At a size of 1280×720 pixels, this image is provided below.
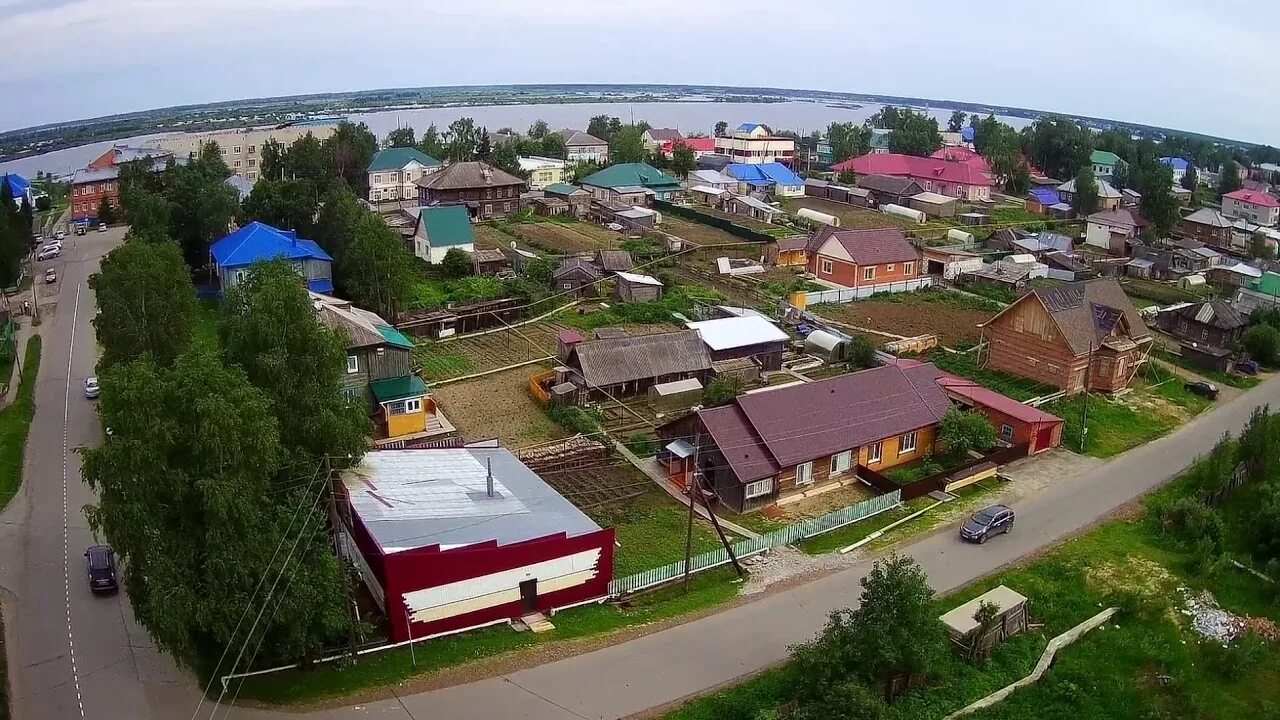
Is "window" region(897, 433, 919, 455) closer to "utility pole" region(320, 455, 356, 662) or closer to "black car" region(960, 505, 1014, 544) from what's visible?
"black car" region(960, 505, 1014, 544)

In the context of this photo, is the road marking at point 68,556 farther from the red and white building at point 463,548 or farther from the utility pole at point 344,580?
the red and white building at point 463,548

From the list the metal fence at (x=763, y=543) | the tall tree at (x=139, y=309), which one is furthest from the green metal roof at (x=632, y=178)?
the metal fence at (x=763, y=543)

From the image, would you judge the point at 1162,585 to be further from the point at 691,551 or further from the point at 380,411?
the point at 380,411

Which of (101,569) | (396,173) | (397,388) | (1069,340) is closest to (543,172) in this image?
(396,173)

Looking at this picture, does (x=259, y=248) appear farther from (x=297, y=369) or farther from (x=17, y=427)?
(x=297, y=369)

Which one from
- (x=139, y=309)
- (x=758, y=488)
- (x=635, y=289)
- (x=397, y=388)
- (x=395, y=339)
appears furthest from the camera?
(x=635, y=289)

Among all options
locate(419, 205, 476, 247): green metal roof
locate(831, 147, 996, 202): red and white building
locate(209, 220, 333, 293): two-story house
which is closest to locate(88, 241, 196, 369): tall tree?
locate(209, 220, 333, 293): two-story house

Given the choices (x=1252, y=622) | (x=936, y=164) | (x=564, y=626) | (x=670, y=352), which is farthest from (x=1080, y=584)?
(x=936, y=164)
